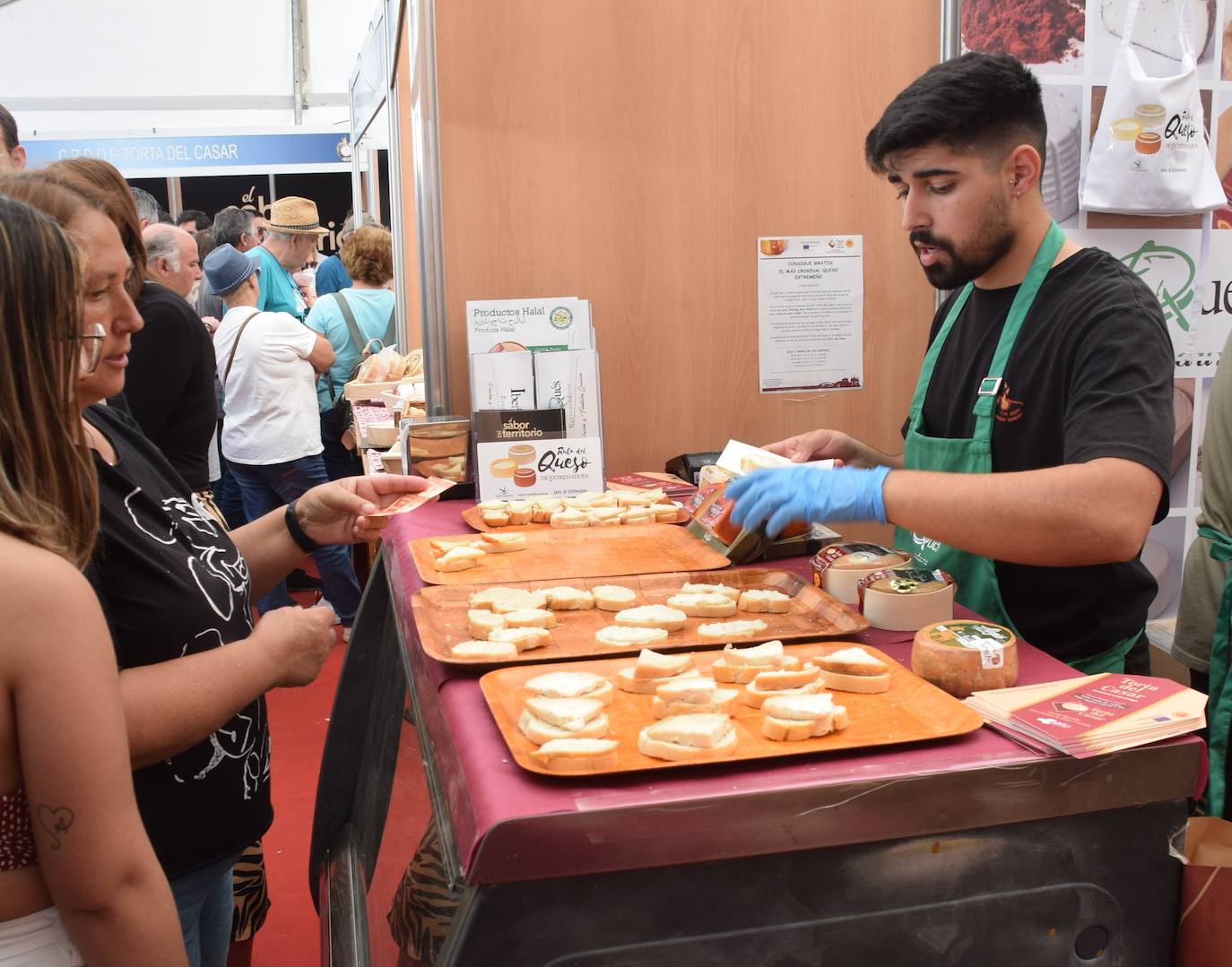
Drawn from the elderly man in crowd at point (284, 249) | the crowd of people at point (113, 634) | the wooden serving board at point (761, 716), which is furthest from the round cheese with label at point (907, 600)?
the elderly man in crowd at point (284, 249)

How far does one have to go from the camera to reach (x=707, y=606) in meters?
1.75

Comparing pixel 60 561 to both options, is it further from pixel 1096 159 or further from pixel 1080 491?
pixel 1096 159

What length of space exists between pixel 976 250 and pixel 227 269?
4.07 metres

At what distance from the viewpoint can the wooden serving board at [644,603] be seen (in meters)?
1.60

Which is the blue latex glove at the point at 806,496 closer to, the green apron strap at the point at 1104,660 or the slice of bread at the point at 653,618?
the slice of bread at the point at 653,618

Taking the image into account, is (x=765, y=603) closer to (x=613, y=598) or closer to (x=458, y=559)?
(x=613, y=598)

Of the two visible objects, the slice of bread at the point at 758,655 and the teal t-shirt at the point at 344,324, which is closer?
the slice of bread at the point at 758,655

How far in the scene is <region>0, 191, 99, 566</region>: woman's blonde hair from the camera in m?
1.12

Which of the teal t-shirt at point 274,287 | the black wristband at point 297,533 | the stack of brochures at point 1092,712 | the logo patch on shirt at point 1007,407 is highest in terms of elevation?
the teal t-shirt at point 274,287

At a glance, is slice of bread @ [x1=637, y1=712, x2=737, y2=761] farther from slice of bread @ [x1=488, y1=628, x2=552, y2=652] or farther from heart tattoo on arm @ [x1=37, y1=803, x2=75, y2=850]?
heart tattoo on arm @ [x1=37, y1=803, x2=75, y2=850]

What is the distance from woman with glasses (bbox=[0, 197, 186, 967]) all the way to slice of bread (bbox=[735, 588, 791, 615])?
3.14ft

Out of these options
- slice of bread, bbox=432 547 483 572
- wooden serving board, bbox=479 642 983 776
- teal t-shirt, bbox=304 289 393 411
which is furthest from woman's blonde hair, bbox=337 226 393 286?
wooden serving board, bbox=479 642 983 776

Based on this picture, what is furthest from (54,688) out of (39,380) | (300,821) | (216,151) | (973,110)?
(216,151)

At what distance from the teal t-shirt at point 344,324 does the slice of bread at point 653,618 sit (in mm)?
4708
